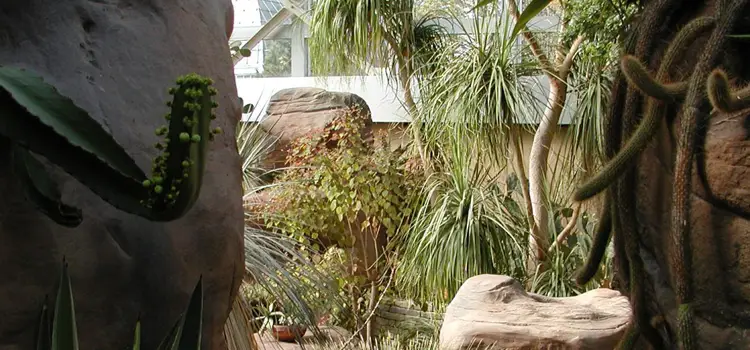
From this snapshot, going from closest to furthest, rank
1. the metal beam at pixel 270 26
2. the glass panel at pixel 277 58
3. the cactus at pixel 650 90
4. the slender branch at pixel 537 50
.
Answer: the cactus at pixel 650 90
the slender branch at pixel 537 50
the metal beam at pixel 270 26
the glass panel at pixel 277 58

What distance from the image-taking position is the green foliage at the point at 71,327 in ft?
4.59

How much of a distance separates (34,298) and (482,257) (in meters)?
4.60

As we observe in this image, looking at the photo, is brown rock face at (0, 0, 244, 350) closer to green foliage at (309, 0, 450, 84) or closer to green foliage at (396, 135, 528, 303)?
green foliage at (396, 135, 528, 303)

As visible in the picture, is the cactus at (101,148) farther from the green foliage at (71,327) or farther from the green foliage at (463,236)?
the green foliage at (463,236)

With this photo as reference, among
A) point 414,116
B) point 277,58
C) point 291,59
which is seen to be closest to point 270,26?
point 291,59

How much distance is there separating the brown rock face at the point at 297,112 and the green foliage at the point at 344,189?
4.21 feet

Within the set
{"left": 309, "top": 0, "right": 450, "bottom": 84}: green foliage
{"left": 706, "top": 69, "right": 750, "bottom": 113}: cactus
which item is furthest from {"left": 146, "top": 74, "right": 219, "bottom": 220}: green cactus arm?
{"left": 309, "top": 0, "right": 450, "bottom": 84}: green foliage

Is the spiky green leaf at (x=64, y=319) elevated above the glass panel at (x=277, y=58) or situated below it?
below

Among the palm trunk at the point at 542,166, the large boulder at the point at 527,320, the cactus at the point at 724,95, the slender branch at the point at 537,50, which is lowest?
the large boulder at the point at 527,320

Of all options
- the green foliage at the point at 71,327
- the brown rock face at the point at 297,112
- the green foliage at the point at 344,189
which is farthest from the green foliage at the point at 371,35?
the green foliage at the point at 71,327

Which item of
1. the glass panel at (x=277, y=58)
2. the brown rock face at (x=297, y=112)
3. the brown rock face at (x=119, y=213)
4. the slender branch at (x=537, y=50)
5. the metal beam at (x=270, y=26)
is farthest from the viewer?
the glass panel at (x=277, y=58)

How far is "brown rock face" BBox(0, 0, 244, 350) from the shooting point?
1447 millimetres

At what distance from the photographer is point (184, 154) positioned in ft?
4.25

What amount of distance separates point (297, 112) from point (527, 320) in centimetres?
584
